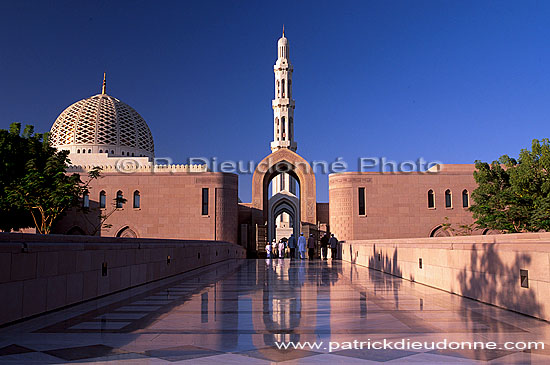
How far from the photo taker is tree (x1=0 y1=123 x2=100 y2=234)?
23.2 meters

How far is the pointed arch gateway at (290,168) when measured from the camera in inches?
1216

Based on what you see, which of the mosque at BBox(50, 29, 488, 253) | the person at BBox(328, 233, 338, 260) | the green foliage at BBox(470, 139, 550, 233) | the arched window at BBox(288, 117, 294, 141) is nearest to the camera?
the green foliage at BBox(470, 139, 550, 233)

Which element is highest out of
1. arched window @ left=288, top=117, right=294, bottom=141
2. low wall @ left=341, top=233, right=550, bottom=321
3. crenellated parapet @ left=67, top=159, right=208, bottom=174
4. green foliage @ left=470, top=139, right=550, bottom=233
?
arched window @ left=288, top=117, right=294, bottom=141

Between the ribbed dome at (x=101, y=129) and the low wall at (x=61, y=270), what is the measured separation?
39.6m

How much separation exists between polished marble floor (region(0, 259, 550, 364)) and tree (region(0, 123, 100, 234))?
60.9ft

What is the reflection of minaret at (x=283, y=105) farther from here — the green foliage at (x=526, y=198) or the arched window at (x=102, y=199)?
the green foliage at (x=526, y=198)

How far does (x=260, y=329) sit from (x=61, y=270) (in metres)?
2.64

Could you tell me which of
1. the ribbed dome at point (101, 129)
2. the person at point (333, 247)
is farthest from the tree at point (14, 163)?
the ribbed dome at point (101, 129)

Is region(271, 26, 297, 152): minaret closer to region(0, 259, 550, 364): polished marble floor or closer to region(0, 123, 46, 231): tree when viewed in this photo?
region(0, 123, 46, 231): tree

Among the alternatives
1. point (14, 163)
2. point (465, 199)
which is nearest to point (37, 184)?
point (14, 163)

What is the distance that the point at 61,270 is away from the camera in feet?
18.4

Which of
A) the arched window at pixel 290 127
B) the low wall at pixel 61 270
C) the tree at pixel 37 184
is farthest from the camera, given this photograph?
the arched window at pixel 290 127

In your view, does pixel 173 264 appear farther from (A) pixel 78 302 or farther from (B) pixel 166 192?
(B) pixel 166 192

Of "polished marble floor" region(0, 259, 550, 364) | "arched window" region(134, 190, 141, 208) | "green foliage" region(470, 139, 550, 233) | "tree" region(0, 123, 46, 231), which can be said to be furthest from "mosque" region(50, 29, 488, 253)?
"polished marble floor" region(0, 259, 550, 364)
